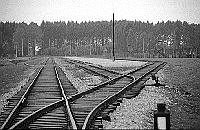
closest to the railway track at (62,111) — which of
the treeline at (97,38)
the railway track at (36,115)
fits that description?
the railway track at (36,115)

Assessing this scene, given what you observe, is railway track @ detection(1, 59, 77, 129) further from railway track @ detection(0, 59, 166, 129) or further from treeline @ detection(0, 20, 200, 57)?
treeline @ detection(0, 20, 200, 57)

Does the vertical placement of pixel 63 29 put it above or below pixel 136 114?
above

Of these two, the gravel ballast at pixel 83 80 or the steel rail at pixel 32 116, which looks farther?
the gravel ballast at pixel 83 80

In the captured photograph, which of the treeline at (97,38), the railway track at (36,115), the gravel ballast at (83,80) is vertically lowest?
the gravel ballast at (83,80)

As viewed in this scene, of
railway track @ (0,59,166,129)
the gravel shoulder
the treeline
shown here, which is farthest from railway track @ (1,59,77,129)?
the treeline

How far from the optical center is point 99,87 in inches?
578

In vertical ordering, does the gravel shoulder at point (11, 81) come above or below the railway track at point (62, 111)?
below

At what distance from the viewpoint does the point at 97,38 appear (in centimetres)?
15200

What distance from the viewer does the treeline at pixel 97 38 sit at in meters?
120

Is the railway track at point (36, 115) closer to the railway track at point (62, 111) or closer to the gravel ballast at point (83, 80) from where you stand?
the railway track at point (62, 111)

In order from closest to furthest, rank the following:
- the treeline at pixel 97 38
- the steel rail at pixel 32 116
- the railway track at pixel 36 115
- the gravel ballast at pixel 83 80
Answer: the steel rail at pixel 32 116 → the railway track at pixel 36 115 → the gravel ballast at pixel 83 80 → the treeline at pixel 97 38

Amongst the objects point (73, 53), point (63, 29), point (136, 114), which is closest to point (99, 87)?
point (136, 114)

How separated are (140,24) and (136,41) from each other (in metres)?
35.7

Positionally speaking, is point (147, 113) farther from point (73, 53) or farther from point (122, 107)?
point (73, 53)
